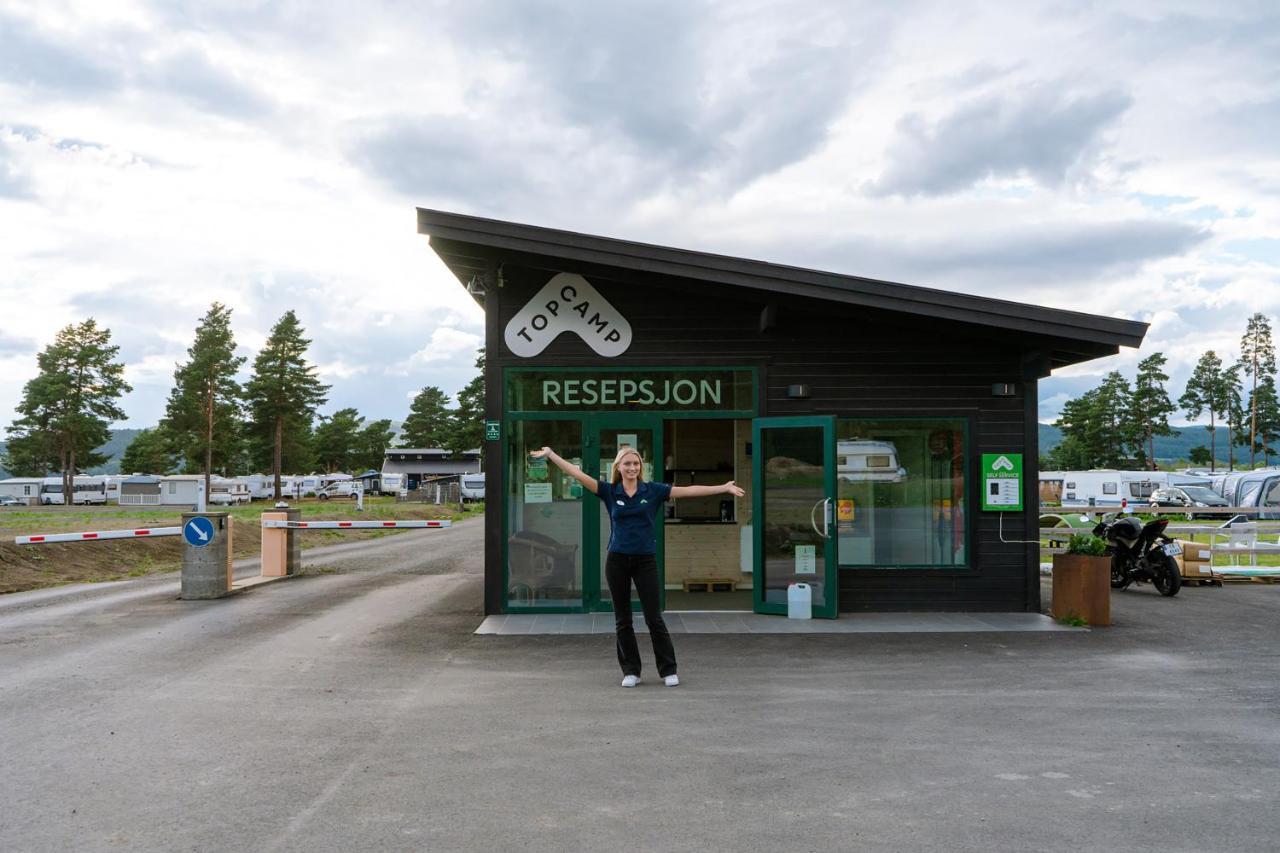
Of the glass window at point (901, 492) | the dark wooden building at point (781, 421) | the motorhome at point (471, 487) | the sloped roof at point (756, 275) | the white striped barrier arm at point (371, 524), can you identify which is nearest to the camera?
the sloped roof at point (756, 275)

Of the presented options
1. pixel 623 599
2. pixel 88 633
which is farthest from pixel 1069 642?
pixel 88 633

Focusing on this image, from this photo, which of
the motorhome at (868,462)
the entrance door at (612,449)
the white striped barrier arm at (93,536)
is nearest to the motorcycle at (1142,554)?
the motorhome at (868,462)

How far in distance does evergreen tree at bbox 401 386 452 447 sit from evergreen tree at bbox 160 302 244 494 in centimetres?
3032

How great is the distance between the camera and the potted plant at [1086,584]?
1013 cm

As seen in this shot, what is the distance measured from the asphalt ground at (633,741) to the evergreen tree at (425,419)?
8600 centimetres

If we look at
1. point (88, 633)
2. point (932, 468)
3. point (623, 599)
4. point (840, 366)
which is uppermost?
point (840, 366)

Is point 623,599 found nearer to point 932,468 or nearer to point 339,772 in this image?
point 339,772

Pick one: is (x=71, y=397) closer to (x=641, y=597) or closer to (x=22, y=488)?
(x=22, y=488)

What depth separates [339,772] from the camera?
5.10 m

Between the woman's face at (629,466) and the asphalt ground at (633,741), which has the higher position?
the woman's face at (629,466)

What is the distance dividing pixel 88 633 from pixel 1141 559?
43.4 ft

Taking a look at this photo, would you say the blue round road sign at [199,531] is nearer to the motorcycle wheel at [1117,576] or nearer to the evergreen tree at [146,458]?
the motorcycle wheel at [1117,576]

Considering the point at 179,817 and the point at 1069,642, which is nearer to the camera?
the point at 179,817

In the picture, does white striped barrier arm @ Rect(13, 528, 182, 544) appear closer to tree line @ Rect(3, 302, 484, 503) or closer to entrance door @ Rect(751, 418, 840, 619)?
entrance door @ Rect(751, 418, 840, 619)
